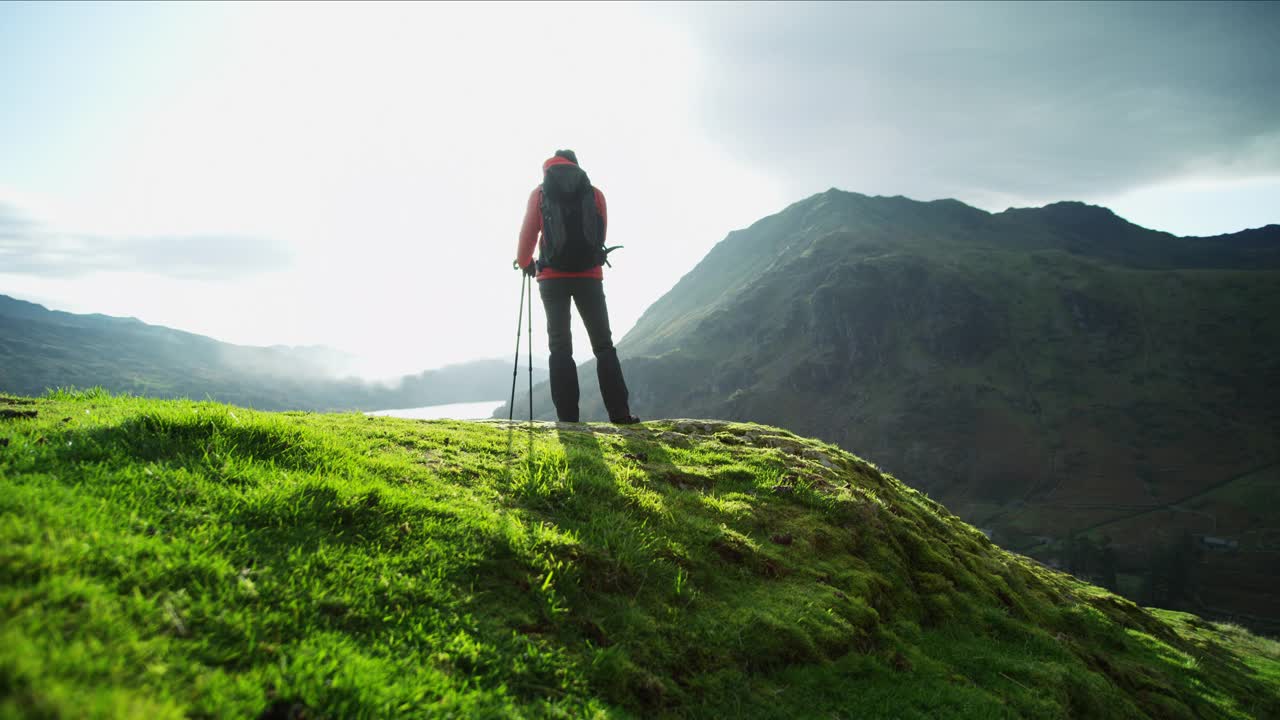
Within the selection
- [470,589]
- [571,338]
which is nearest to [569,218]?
[571,338]

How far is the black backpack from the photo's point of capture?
11.7 metres

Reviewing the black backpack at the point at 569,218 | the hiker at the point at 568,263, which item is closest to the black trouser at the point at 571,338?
the hiker at the point at 568,263

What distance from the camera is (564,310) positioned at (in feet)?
39.6

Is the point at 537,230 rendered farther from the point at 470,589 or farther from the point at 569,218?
the point at 470,589

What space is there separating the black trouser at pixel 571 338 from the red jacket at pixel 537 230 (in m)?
0.14

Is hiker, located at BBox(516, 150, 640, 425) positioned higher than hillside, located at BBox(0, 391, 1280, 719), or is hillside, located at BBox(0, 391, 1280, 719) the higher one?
hiker, located at BBox(516, 150, 640, 425)

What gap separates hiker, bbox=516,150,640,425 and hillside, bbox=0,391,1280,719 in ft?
11.3

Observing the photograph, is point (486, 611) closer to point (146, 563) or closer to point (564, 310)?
point (146, 563)

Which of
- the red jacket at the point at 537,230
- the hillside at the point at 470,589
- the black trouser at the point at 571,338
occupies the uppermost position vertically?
the red jacket at the point at 537,230

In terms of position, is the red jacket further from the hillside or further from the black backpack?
the hillside

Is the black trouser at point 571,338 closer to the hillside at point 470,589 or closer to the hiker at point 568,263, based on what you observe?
the hiker at point 568,263

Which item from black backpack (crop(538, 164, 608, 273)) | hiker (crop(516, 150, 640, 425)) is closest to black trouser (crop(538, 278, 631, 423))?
hiker (crop(516, 150, 640, 425))

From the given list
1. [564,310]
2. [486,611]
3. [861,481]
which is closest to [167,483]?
[486,611]

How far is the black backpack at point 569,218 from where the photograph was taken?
38.5 feet
